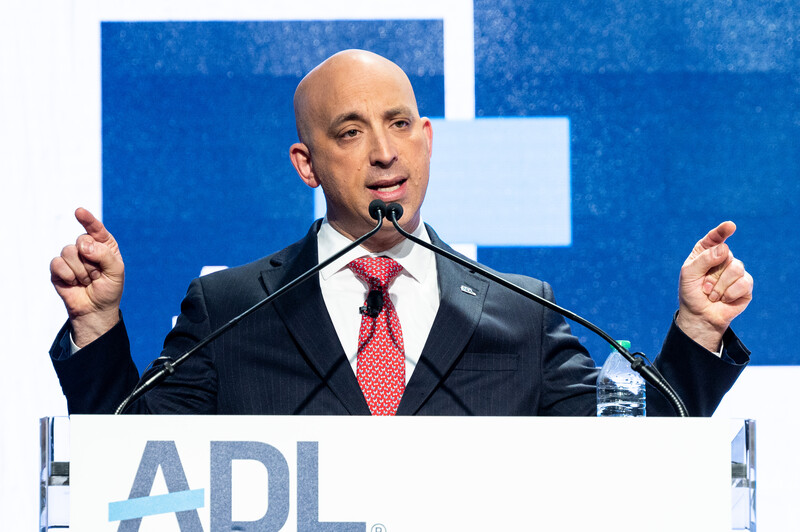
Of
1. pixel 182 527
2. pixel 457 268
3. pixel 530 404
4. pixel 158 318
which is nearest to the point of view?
pixel 182 527

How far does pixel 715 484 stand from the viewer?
40.0 inches

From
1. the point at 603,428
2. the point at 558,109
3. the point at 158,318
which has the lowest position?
the point at 603,428

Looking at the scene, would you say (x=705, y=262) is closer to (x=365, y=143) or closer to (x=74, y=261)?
(x=365, y=143)

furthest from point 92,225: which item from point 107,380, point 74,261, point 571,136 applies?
point 571,136

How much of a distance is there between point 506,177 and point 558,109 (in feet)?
0.85

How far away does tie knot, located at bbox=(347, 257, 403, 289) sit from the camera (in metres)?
1.66

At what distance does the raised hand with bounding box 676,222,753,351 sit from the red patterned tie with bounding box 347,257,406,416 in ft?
1.66

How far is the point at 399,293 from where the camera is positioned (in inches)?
67.0

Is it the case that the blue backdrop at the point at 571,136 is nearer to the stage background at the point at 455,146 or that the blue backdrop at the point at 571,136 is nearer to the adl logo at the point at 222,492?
the stage background at the point at 455,146

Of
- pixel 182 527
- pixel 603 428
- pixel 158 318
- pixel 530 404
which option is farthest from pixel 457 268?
pixel 158 318

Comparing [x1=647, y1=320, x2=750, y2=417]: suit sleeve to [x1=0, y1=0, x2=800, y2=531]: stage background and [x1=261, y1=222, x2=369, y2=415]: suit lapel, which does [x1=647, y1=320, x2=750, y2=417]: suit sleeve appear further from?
[x1=0, y1=0, x2=800, y2=531]: stage background

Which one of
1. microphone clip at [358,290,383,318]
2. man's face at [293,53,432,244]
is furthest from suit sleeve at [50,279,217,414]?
man's face at [293,53,432,244]

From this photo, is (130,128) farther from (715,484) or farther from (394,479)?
(715,484)

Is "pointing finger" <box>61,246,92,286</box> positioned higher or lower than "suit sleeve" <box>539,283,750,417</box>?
higher
